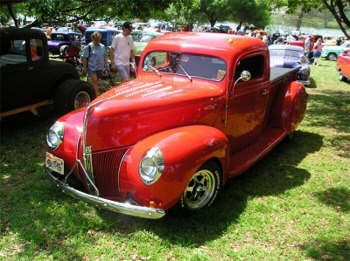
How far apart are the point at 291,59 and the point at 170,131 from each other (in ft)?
32.1

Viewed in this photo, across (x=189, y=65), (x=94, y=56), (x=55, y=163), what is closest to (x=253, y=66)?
(x=189, y=65)

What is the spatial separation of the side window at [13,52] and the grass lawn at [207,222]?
1.56 metres

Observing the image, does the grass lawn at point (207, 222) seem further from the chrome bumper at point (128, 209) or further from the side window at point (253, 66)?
the side window at point (253, 66)

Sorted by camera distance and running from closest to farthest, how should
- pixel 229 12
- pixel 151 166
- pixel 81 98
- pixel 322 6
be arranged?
1. pixel 151 166
2. pixel 81 98
3. pixel 322 6
4. pixel 229 12

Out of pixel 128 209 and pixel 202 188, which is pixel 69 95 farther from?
pixel 128 209

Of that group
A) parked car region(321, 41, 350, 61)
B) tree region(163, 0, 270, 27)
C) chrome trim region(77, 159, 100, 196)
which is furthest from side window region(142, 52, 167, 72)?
tree region(163, 0, 270, 27)

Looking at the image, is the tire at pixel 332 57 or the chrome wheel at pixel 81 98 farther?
the tire at pixel 332 57

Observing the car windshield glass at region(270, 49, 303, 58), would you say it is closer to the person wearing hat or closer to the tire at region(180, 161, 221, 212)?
the person wearing hat

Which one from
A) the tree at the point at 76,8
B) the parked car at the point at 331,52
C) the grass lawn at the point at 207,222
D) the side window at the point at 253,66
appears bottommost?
the grass lawn at the point at 207,222

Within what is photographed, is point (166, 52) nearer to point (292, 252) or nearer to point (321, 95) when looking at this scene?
point (292, 252)

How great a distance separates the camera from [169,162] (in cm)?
323

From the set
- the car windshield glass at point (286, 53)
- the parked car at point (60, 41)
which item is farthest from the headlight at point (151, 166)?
the parked car at point (60, 41)

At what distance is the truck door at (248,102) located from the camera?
14.7ft

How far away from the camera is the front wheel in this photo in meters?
3.61
